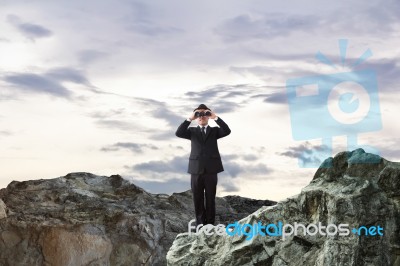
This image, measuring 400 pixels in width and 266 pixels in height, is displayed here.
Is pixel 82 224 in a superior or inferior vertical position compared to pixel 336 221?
superior

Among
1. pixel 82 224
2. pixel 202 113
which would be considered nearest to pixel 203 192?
pixel 202 113

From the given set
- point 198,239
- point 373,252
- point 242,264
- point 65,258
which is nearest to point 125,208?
point 65,258

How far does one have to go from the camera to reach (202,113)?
8.42m

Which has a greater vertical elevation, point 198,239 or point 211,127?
point 211,127

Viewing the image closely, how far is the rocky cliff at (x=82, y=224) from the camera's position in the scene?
9.45 meters

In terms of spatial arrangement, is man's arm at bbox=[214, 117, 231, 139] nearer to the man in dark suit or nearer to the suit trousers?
the man in dark suit

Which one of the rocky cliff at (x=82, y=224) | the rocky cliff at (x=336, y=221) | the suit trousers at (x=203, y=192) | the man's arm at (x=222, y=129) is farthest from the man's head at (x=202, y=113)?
the rocky cliff at (x=82, y=224)

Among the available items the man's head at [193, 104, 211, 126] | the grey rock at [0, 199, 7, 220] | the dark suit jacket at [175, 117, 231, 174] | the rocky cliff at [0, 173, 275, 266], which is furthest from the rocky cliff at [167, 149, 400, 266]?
the grey rock at [0, 199, 7, 220]

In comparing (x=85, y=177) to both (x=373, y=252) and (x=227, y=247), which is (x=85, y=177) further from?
(x=373, y=252)

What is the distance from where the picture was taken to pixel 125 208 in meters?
10.3

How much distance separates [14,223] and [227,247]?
445 cm

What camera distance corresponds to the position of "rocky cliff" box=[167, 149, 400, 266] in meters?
5.79

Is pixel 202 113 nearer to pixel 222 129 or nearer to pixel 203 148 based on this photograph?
pixel 222 129

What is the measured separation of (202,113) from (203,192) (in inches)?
46.1
